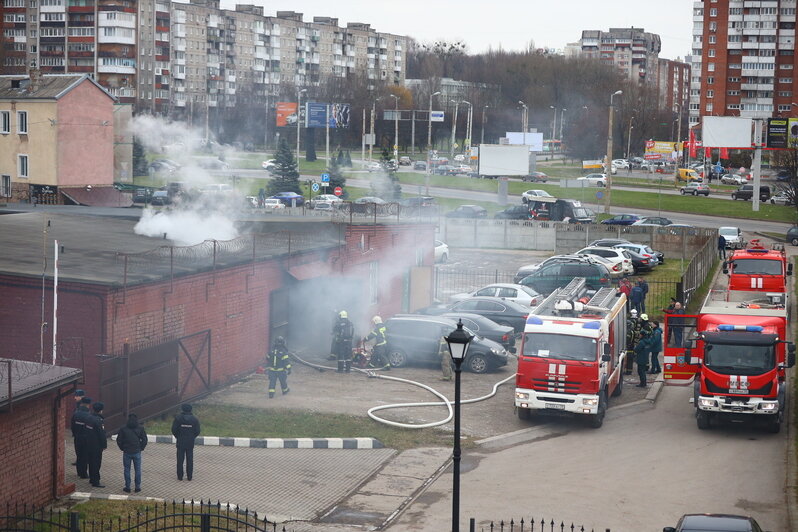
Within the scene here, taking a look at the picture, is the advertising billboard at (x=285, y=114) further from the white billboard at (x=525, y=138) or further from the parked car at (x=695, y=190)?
the parked car at (x=695, y=190)

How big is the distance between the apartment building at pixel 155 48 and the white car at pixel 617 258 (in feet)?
219

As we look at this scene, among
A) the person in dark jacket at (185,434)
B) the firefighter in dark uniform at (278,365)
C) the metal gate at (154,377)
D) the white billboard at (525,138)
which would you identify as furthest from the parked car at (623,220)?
the white billboard at (525,138)

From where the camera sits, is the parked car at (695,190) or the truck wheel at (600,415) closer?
the truck wheel at (600,415)

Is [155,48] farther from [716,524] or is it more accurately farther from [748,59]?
[716,524]

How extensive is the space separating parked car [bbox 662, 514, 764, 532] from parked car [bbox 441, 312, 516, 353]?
14904 mm

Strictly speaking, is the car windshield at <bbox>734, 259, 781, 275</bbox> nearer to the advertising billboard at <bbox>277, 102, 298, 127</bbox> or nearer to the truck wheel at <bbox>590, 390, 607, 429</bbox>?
the truck wheel at <bbox>590, 390, 607, 429</bbox>

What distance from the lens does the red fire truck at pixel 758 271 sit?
32.8 m

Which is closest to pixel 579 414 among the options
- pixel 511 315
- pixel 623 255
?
pixel 511 315

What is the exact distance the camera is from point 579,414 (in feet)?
69.1

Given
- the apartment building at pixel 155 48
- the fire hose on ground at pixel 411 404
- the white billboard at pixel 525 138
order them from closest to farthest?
1. the fire hose on ground at pixel 411 404
2. the white billboard at pixel 525 138
3. the apartment building at pixel 155 48

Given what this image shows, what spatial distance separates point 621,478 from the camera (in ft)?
58.6

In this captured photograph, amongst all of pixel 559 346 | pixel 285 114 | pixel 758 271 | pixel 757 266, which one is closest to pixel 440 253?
pixel 757 266

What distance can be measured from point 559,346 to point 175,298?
809cm

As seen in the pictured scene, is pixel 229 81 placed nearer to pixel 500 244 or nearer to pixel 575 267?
pixel 500 244
